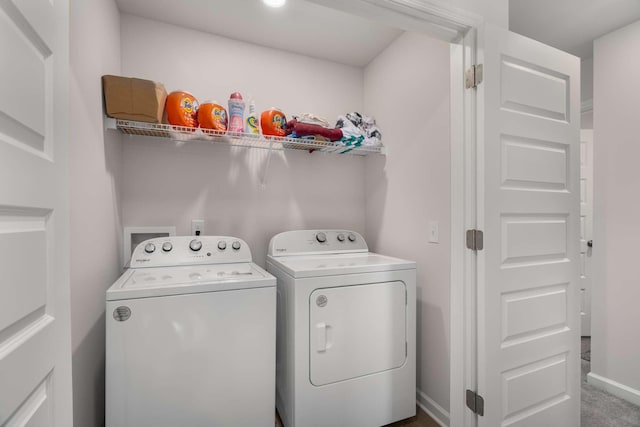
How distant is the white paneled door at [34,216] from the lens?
1.80 ft

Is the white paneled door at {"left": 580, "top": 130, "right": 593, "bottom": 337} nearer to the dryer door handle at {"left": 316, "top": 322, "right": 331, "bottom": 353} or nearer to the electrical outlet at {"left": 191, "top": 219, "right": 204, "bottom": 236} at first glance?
the dryer door handle at {"left": 316, "top": 322, "right": 331, "bottom": 353}

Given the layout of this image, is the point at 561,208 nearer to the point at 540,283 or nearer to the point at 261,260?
the point at 540,283

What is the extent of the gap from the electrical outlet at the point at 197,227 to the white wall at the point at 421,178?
50.8 inches

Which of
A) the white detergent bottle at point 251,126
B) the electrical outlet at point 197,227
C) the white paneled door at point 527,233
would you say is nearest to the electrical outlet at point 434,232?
the white paneled door at point 527,233

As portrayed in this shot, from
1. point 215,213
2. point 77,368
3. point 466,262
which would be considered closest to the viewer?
point 77,368

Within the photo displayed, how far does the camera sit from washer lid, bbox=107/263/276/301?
50.0 inches

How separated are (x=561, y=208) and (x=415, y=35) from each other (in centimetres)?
134

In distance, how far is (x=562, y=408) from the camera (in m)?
1.54

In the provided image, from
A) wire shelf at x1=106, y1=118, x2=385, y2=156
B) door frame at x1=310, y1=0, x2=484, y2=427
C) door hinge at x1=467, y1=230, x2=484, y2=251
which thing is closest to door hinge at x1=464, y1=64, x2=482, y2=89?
door frame at x1=310, y1=0, x2=484, y2=427

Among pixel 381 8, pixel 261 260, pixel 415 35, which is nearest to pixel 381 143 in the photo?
pixel 415 35

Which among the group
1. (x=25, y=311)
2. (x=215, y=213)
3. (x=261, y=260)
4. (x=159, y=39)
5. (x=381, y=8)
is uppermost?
(x=159, y=39)

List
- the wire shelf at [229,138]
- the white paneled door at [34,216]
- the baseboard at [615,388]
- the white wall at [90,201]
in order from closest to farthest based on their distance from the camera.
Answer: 1. the white paneled door at [34,216]
2. the white wall at [90,201]
3. the wire shelf at [229,138]
4. the baseboard at [615,388]

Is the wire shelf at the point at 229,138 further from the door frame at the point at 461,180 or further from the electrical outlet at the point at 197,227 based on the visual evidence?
the door frame at the point at 461,180

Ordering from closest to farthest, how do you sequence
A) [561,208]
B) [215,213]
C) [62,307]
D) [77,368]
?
[62,307] → [77,368] → [561,208] → [215,213]
